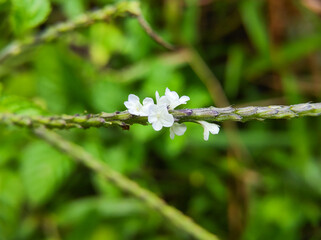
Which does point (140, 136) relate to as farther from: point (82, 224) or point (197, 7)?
point (197, 7)

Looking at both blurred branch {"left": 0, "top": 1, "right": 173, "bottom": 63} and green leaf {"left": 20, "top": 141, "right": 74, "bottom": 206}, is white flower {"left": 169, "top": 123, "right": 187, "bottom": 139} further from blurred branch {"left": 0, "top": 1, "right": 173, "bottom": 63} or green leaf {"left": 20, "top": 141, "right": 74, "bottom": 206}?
green leaf {"left": 20, "top": 141, "right": 74, "bottom": 206}

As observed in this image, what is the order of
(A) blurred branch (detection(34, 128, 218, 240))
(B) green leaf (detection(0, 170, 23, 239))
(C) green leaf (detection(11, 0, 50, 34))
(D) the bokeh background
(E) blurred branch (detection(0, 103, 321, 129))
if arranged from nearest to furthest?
1. (E) blurred branch (detection(0, 103, 321, 129))
2. (C) green leaf (detection(11, 0, 50, 34))
3. (A) blurred branch (detection(34, 128, 218, 240))
4. (B) green leaf (detection(0, 170, 23, 239))
5. (D) the bokeh background

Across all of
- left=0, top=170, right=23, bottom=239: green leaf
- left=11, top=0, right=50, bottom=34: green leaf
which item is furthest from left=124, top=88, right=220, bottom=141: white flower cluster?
left=0, top=170, right=23, bottom=239: green leaf

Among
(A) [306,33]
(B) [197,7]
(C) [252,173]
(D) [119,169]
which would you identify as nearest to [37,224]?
(D) [119,169]

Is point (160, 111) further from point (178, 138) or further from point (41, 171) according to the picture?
point (41, 171)

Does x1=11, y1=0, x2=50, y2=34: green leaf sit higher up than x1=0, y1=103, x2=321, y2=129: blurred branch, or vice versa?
x1=11, y1=0, x2=50, y2=34: green leaf

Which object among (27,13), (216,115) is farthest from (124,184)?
(216,115)

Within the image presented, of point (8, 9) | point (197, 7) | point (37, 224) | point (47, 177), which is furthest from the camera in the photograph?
point (197, 7)
